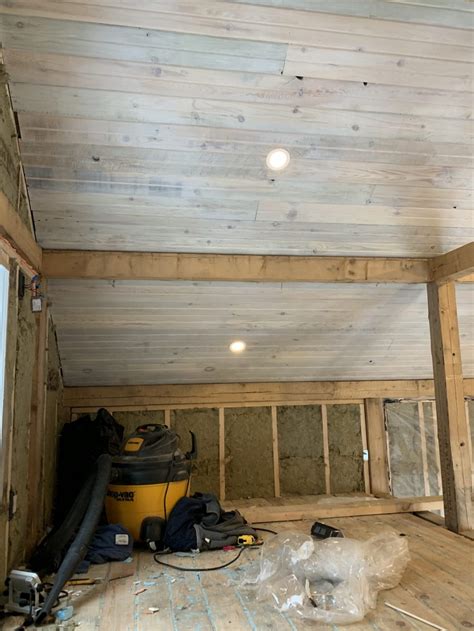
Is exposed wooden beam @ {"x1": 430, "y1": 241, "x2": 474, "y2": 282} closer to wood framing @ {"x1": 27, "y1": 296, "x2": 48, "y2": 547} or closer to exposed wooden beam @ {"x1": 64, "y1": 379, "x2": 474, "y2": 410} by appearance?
exposed wooden beam @ {"x1": 64, "y1": 379, "x2": 474, "y2": 410}

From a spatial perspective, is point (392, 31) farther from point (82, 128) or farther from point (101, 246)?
point (101, 246)

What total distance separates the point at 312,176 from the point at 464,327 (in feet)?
8.09

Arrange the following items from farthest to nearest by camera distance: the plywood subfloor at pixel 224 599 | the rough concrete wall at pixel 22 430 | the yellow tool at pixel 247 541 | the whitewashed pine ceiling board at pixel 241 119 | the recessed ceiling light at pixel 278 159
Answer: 1. the yellow tool at pixel 247 541
2. the recessed ceiling light at pixel 278 159
3. the rough concrete wall at pixel 22 430
4. the whitewashed pine ceiling board at pixel 241 119
5. the plywood subfloor at pixel 224 599

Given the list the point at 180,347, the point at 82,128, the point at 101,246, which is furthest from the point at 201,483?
the point at 82,128

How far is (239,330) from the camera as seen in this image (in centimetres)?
425

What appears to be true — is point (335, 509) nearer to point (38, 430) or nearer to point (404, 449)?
point (404, 449)

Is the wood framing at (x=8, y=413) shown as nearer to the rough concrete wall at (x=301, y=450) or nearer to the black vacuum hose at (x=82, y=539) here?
the black vacuum hose at (x=82, y=539)

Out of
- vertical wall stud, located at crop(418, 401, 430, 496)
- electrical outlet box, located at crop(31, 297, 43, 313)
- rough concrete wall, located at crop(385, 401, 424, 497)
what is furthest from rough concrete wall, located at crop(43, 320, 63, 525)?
vertical wall stud, located at crop(418, 401, 430, 496)

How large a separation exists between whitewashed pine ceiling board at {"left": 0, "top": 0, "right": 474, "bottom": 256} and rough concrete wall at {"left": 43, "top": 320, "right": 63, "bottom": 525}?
113cm

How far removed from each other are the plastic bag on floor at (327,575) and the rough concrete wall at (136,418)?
7.64 ft

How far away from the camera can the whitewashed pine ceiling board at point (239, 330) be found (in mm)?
3781

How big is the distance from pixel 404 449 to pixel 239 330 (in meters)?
2.57

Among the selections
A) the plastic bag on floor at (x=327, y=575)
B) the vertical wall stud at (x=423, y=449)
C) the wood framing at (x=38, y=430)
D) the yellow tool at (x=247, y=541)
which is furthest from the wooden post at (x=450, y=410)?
the wood framing at (x=38, y=430)

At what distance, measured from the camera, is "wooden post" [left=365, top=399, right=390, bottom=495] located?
5.27 metres
